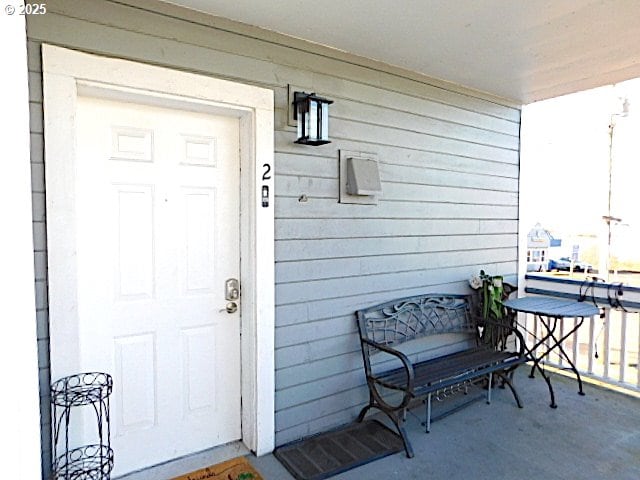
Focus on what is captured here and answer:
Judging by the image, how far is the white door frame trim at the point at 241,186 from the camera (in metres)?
1.86

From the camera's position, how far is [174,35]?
2.13 m

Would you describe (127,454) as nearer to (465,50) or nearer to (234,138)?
(234,138)

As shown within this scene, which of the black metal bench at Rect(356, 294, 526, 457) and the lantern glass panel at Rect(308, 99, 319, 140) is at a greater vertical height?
the lantern glass panel at Rect(308, 99, 319, 140)

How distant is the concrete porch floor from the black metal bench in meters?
0.13

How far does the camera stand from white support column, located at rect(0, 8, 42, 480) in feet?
3.05

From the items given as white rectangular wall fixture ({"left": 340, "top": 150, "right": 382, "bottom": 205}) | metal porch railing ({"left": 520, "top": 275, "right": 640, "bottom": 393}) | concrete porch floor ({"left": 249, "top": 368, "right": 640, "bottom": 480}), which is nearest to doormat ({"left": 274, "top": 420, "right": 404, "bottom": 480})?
concrete porch floor ({"left": 249, "top": 368, "right": 640, "bottom": 480})

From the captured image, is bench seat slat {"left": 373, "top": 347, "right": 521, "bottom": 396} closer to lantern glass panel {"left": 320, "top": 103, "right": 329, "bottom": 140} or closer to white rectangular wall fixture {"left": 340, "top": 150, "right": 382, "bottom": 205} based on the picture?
white rectangular wall fixture {"left": 340, "top": 150, "right": 382, "bottom": 205}

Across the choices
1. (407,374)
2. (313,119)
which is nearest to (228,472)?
(407,374)

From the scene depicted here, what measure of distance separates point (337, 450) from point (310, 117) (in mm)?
2037

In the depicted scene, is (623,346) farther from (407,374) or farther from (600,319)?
(407,374)

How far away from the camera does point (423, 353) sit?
132 inches

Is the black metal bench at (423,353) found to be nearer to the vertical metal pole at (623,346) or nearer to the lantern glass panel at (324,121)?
the vertical metal pole at (623,346)

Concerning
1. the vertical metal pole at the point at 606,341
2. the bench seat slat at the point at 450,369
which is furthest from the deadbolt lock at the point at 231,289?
the vertical metal pole at the point at 606,341

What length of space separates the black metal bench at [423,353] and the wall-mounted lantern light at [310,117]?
1.23 meters
